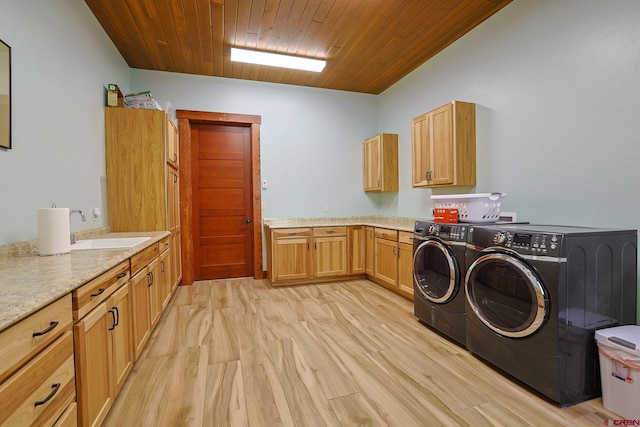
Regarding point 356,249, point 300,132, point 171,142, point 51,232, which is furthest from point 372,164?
point 51,232

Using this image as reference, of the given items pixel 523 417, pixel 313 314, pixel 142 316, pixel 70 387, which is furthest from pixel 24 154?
pixel 523 417

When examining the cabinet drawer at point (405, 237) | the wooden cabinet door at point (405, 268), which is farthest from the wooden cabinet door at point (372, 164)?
the wooden cabinet door at point (405, 268)

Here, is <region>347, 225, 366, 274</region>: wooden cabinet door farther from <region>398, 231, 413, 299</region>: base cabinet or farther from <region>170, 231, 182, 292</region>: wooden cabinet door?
<region>170, 231, 182, 292</region>: wooden cabinet door

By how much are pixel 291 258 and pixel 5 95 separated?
9.99 ft

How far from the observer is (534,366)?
1776 mm

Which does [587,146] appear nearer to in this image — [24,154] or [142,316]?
[142,316]

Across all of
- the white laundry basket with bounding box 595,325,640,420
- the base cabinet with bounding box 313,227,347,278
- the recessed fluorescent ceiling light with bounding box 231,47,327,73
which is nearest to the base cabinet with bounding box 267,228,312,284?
the base cabinet with bounding box 313,227,347,278

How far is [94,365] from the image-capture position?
54.1 inches

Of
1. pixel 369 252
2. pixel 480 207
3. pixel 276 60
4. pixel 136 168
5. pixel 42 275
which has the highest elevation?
pixel 276 60

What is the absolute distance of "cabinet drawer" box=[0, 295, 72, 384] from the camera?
2.69 ft

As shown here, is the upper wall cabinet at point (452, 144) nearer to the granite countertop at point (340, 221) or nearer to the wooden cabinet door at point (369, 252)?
the granite countertop at point (340, 221)

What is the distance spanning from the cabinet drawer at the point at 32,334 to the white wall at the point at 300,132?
3.35m

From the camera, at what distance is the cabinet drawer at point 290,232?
403 centimetres

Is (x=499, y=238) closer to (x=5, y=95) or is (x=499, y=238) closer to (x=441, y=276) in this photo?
(x=441, y=276)
